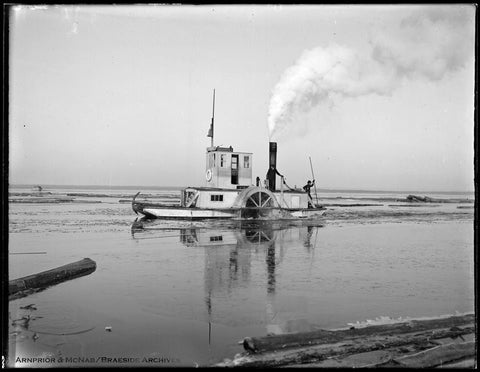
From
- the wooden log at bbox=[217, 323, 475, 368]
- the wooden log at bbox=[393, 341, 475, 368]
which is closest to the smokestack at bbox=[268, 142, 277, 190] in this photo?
the wooden log at bbox=[217, 323, 475, 368]

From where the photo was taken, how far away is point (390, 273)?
465 inches

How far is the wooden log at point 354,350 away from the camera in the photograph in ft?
18.1

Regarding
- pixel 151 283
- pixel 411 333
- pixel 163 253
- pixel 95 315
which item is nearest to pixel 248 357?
pixel 411 333

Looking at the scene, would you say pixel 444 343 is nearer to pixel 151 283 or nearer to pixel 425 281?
pixel 425 281

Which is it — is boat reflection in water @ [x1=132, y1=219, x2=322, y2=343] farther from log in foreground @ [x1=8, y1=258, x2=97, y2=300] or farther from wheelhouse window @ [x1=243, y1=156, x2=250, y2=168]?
wheelhouse window @ [x1=243, y1=156, x2=250, y2=168]

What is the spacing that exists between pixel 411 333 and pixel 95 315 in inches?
204

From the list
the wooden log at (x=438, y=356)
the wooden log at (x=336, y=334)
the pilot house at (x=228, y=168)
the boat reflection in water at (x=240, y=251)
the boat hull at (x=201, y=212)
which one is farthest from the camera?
the pilot house at (x=228, y=168)

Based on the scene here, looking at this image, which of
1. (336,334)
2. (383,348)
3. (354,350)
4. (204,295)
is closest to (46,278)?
(204,295)

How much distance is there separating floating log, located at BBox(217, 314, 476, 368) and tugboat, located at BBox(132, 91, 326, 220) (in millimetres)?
20242

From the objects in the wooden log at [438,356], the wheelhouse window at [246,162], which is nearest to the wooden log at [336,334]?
the wooden log at [438,356]

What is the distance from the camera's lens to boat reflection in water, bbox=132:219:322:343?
867 cm

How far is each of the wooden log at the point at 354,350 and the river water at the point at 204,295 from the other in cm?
47

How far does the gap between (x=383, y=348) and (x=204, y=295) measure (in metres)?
3.93

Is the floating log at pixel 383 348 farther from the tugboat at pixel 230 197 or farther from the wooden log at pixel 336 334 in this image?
the tugboat at pixel 230 197
